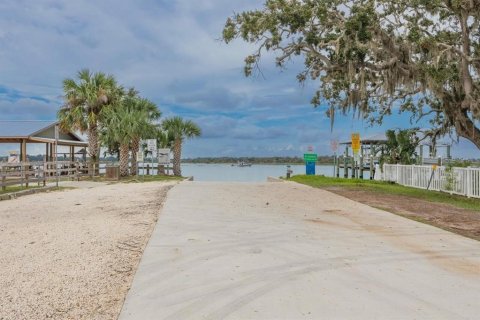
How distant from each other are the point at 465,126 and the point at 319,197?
6.98 m

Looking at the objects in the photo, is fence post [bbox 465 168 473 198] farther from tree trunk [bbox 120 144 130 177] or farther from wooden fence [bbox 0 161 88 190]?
tree trunk [bbox 120 144 130 177]

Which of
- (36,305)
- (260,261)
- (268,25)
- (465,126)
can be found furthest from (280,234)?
(465,126)

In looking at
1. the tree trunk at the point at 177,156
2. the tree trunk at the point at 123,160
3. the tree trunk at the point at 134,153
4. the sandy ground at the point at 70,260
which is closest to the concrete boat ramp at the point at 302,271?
the sandy ground at the point at 70,260

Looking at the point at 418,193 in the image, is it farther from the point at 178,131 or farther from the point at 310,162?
the point at 178,131

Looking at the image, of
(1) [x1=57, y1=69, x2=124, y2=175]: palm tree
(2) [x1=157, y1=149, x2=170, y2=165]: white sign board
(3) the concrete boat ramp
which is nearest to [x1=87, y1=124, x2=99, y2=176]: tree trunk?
(1) [x1=57, y1=69, x2=124, y2=175]: palm tree

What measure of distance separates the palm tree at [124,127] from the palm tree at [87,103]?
0.76 metres

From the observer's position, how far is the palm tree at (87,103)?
101 feet

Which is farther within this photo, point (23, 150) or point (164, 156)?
point (164, 156)

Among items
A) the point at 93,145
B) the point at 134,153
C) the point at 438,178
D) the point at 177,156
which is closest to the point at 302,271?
the point at 438,178

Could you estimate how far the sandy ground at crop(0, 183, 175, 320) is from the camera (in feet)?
13.7

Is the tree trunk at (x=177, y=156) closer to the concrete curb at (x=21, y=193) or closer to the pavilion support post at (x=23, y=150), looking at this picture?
the pavilion support post at (x=23, y=150)

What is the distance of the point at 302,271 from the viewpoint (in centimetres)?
505

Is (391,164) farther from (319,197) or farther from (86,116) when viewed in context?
(86,116)

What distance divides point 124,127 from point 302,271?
2602cm
